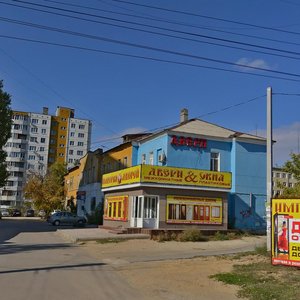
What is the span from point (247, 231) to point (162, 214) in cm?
686

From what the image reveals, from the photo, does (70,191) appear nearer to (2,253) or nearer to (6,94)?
(6,94)

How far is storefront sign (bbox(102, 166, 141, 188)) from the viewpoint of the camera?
31625mm

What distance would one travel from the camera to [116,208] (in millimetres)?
36938

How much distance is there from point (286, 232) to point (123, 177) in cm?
2158

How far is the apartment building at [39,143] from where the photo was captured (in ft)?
410

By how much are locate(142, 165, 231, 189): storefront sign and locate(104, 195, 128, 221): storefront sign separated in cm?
423

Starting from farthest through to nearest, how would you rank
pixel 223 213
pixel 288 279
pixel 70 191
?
pixel 70 191 → pixel 223 213 → pixel 288 279

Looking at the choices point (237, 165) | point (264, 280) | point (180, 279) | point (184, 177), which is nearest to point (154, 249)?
point (180, 279)

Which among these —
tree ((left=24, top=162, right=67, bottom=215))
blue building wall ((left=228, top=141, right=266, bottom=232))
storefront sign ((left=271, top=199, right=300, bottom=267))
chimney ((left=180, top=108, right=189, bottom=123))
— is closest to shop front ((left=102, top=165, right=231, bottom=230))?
blue building wall ((left=228, top=141, right=266, bottom=232))

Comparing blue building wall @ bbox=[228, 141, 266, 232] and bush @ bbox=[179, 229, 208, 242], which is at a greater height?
blue building wall @ bbox=[228, 141, 266, 232]

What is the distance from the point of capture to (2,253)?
18438mm

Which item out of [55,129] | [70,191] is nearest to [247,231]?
[70,191]

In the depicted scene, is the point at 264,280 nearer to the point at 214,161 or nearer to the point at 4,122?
the point at 214,161

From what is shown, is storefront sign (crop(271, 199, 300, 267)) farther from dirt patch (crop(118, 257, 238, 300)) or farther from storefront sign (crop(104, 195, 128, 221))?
storefront sign (crop(104, 195, 128, 221))
